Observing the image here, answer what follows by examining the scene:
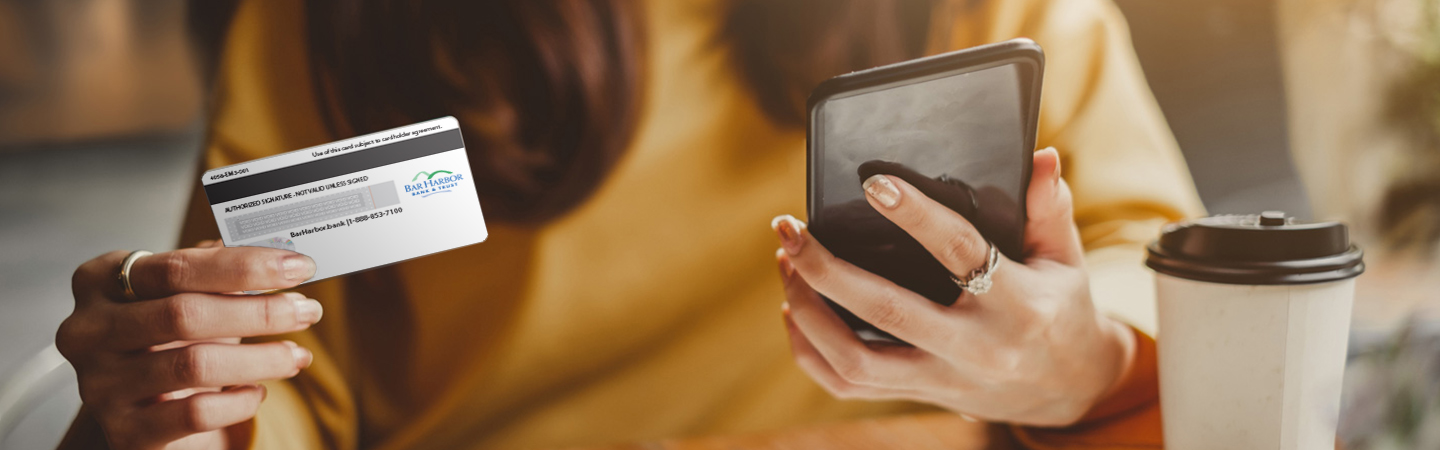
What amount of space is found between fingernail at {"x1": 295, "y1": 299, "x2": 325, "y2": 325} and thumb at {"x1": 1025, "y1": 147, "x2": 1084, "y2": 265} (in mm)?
668

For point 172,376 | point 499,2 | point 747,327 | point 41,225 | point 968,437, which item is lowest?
point 968,437

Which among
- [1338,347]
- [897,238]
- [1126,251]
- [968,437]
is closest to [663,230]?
[897,238]

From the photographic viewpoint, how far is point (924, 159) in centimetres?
68

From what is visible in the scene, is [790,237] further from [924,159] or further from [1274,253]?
[1274,253]

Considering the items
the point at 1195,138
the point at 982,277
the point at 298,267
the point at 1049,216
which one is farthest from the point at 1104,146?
the point at 298,267

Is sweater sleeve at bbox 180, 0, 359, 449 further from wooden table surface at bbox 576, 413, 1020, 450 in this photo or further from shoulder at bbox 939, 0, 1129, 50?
shoulder at bbox 939, 0, 1129, 50

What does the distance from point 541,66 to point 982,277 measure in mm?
495

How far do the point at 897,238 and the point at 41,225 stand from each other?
792 mm

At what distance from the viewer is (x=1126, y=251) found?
2.88 ft

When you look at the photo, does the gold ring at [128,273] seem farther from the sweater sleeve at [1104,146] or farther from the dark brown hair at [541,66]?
the sweater sleeve at [1104,146]

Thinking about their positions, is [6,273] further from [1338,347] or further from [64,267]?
[1338,347]

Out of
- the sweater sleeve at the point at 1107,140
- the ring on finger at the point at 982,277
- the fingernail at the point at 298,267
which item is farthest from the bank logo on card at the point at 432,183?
the sweater sleeve at the point at 1107,140

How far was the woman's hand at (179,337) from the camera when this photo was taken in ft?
2.02

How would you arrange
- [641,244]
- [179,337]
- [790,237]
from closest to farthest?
[179,337], [790,237], [641,244]
